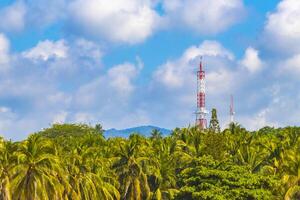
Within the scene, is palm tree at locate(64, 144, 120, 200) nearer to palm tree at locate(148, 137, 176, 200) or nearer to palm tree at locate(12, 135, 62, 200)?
palm tree at locate(148, 137, 176, 200)

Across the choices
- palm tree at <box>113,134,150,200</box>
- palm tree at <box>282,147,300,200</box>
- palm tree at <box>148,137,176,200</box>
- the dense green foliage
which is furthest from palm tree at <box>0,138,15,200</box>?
palm tree at <box>282,147,300,200</box>

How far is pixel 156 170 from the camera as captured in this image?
81250mm

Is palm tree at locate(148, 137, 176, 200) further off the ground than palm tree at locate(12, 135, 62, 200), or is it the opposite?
palm tree at locate(148, 137, 176, 200)

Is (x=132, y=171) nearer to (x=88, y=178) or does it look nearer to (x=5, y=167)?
(x=88, y=178)

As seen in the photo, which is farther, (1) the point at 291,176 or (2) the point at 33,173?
(1) the point at 291,176

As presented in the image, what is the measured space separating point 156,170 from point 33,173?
27.8 meters

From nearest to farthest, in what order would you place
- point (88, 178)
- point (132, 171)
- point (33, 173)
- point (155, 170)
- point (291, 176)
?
point (33, 173), point (88, 178), point (291, 176), point (132, 171), point (155, 170)

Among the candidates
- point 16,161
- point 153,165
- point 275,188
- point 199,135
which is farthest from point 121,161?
point 16,161

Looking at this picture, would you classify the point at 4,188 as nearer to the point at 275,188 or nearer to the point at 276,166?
the point at 275,188

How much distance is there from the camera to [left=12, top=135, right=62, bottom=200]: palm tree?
181 ft

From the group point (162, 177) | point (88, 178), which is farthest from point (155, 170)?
point (88, 178)

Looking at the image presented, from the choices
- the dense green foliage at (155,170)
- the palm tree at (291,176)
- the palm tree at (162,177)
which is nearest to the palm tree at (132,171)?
the dense green foliage at (155,170)

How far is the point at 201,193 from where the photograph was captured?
6625 cm

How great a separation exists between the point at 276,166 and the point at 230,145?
11.2m
